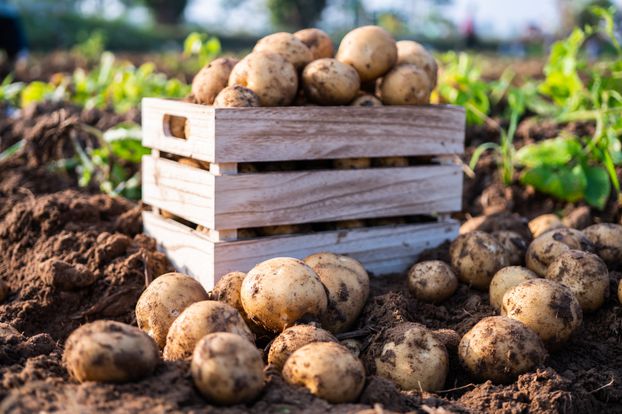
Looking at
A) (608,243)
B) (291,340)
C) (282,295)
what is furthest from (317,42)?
(291,340)

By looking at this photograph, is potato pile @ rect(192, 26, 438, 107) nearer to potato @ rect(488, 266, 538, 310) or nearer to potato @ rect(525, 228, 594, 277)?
potato @ rect(525, 228, 594, 277)

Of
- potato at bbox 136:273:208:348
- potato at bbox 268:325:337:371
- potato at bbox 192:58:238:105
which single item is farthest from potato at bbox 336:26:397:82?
potato at bbox 268:325:337:371

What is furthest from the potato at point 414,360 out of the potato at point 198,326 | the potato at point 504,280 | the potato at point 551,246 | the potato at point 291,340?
the potato at point 551,246

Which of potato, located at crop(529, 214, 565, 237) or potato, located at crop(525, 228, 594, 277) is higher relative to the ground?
potato, located at crop(525, 228, 594, 277)

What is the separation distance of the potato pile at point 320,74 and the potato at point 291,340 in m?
1.34

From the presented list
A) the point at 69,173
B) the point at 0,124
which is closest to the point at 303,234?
the point at 69,173

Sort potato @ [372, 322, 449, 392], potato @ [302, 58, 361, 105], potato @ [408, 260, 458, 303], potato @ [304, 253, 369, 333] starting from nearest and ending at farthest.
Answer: potato @ [372, 322, 449, 392], potato @ [304, 253, 369, 333], potato @ [408, 260, 458, 303], potato @ [302, 58, 361, 105]

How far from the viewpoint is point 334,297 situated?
10.5 feet

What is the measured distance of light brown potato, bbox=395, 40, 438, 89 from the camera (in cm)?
421

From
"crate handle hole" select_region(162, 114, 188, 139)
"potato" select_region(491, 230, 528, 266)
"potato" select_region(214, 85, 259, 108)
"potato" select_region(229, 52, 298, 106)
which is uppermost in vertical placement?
"potato" select_region(229, 52, 298, 106)

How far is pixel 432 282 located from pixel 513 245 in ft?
2.11

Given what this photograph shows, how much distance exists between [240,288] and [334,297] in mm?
423

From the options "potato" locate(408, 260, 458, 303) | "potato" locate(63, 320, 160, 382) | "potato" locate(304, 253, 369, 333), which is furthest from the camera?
"potato" locate(408, 260, 458, 303)

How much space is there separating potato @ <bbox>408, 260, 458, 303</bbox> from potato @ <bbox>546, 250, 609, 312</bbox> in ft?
1.62
